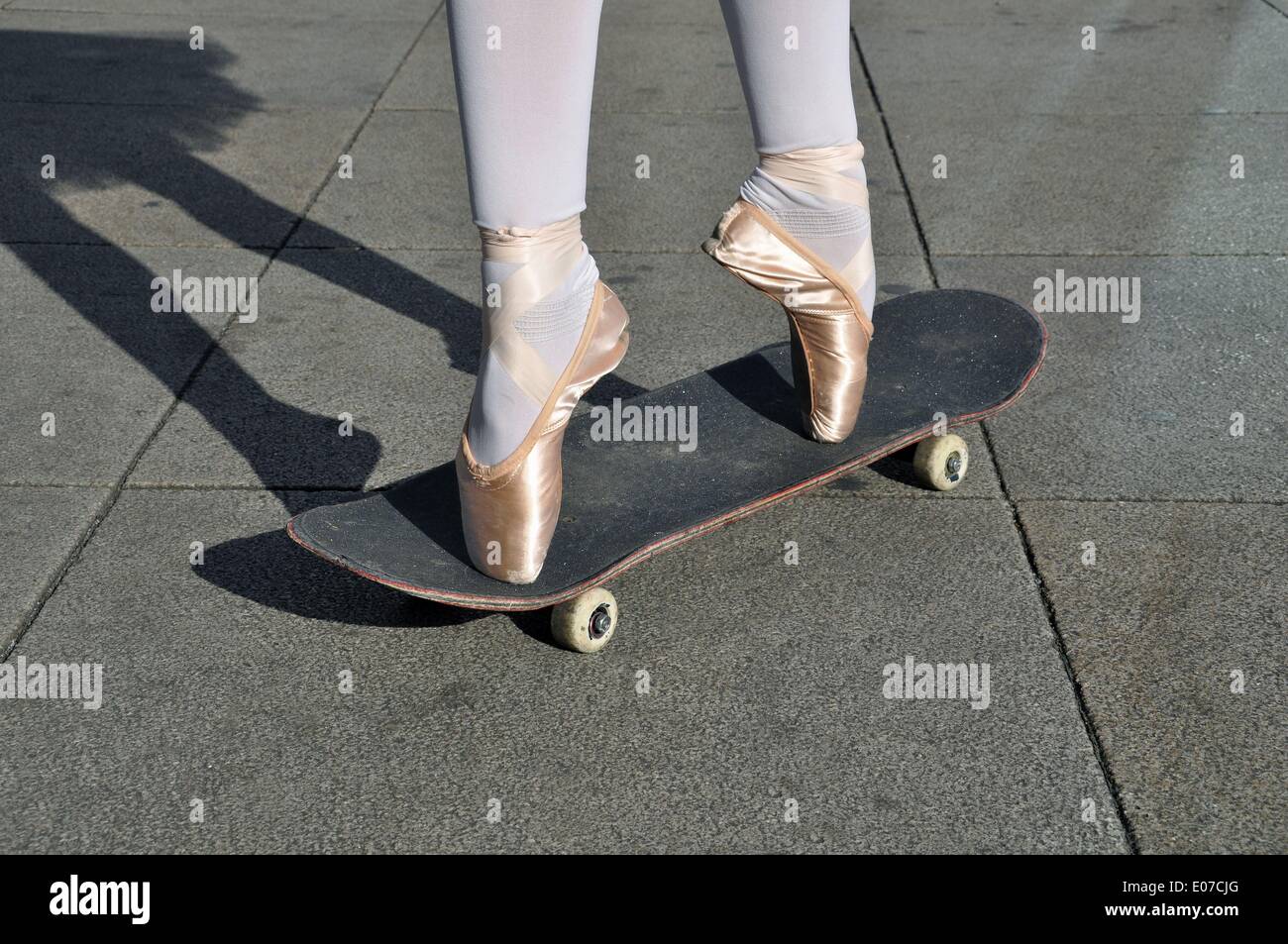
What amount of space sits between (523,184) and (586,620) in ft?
2.57

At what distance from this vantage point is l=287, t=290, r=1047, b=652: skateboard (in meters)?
2.62

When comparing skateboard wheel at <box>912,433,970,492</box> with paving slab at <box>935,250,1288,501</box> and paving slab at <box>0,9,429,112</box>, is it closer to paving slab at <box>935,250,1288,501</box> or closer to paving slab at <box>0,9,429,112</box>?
paving slab at <box>935,250,1288,501</box>

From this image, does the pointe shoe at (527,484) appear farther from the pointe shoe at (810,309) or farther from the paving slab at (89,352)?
the paving slab at (89,352)

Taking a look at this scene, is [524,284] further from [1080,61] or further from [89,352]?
[1080,61]

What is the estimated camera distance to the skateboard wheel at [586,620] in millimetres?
2600

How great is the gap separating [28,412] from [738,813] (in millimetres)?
2238

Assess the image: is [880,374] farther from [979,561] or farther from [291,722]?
[291,722]

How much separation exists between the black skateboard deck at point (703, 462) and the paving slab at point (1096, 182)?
127 cm

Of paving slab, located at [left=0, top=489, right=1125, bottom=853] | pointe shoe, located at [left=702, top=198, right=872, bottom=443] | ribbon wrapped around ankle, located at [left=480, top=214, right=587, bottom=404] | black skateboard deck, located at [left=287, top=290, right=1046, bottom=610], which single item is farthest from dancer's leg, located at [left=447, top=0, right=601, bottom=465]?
paving slab, located at [left=0, top=489, right=1125, bottom=853]

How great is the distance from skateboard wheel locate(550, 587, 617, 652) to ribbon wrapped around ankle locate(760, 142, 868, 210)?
886 mm

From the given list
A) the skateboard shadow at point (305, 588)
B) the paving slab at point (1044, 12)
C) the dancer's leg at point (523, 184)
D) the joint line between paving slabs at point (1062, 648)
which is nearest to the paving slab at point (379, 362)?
the joint line between paving slabs at point (1062, 648)

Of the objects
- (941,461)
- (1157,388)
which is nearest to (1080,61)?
(1157,388)

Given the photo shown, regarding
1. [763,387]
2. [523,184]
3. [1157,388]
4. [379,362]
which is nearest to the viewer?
[523,184]

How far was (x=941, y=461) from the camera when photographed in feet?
10.4
